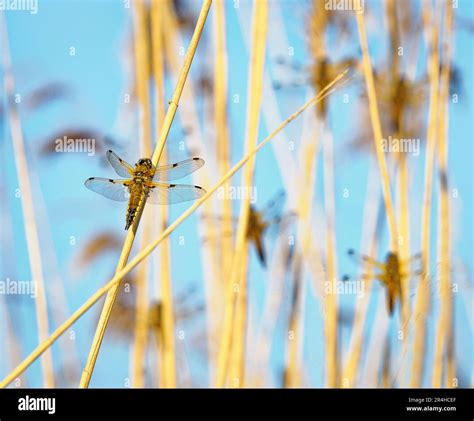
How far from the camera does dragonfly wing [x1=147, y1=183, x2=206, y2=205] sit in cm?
139

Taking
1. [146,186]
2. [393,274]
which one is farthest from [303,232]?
[146,186]

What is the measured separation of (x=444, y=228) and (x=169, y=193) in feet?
2.77

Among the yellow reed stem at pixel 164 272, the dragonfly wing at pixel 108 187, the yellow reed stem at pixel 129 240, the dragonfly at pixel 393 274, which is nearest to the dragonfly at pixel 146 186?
the dragonfly wing at pixel 108 187

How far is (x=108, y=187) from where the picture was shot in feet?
4.66

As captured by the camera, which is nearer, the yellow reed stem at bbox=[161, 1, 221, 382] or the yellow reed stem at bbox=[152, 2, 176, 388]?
the yellow reed stem at bbox=[152, 2, 176, 388]

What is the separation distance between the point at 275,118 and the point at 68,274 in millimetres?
794

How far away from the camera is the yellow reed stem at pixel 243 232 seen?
1.55m

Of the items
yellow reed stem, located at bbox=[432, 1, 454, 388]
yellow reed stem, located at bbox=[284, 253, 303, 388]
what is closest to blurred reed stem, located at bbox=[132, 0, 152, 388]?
yellow reed stem, located at bbox=[284, 253, 303, 388]

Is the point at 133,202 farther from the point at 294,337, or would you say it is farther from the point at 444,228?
the point at 444,228

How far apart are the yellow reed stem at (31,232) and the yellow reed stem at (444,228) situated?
1.09 metres

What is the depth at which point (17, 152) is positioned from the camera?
5.81 ft

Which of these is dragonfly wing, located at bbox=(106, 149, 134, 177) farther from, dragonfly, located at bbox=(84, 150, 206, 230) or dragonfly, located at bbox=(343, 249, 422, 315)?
dragonfly, located at bbox=(343, 249, 422, 315)

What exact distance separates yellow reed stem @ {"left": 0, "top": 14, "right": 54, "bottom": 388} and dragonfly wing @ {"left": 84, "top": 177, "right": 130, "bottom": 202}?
1.47 feet
